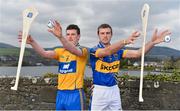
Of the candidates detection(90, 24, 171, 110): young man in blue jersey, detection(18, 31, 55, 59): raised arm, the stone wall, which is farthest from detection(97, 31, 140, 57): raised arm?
the stone wall

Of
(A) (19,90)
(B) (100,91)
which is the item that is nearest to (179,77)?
(B) (100,91)

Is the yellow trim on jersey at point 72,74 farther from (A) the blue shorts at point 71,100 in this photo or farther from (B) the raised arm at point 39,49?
(B) the raised arm at point 39,49

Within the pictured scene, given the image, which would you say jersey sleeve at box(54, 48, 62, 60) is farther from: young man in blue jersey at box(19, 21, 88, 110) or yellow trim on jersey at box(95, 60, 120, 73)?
yellow trim on jersey at box(95, 60, 120, 73)

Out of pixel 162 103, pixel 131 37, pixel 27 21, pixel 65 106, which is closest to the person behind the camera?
pixel 131 37

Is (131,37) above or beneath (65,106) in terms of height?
above

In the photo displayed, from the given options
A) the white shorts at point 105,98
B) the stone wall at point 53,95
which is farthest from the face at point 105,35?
the stone wall at point 53,95

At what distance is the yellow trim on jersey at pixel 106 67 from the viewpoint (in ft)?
16.1

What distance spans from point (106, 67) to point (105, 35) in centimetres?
40

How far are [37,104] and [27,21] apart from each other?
5.68 ft

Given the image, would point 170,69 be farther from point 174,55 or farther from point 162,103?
point 162,103

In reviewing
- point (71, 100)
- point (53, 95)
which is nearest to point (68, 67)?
point (71, 100)

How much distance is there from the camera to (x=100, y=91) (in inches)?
192

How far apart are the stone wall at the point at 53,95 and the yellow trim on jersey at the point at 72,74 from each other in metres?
1.40

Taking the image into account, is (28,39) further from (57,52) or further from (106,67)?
(106,67)
